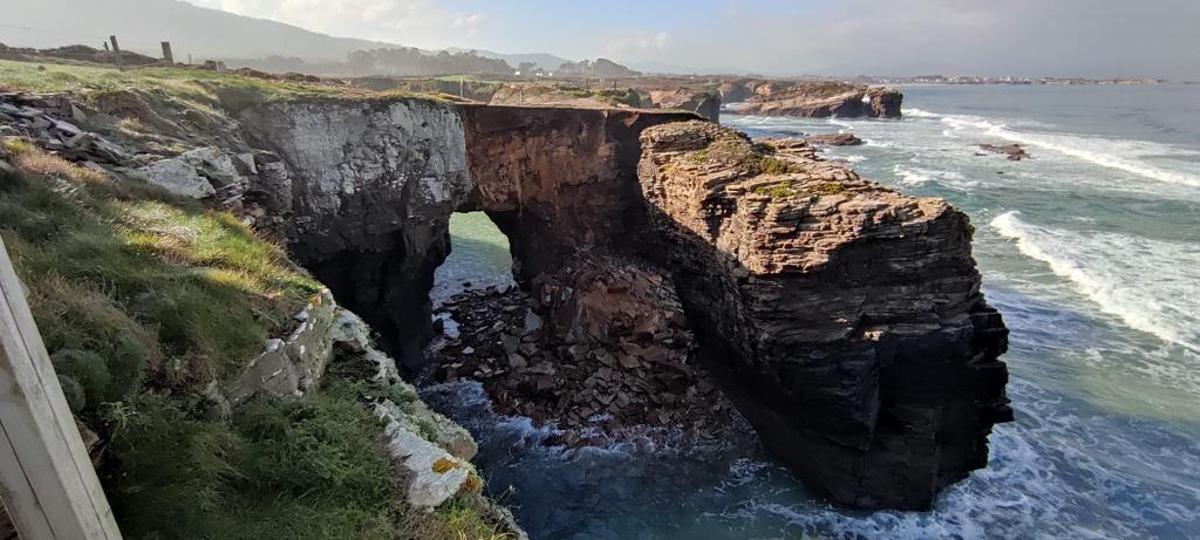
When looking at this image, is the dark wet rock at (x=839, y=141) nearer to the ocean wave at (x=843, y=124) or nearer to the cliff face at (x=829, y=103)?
the ocean wave at (x=843, y=124)

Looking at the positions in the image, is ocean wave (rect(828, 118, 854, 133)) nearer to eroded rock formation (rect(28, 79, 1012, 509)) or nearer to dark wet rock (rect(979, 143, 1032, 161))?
dark wet rock (rect(979, 143, 1032, 161))

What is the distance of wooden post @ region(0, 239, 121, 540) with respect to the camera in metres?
3.30

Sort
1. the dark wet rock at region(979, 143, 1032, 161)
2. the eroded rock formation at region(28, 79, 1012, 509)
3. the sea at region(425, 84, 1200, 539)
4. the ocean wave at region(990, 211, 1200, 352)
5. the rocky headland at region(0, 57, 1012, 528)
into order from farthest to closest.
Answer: the dark wet rock at region(979, 143, 1032, 161), the ocean wave at region(990, 211, 1200, 352), the sea at region(425, 84, 1200, 539), the eroded rock formation at region(28, 79, 1012, 509), the rocky headland at region(0, 57, 1012, 528)

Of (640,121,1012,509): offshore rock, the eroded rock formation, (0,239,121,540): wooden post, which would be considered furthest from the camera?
the eroded rock formation

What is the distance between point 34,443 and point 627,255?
879 inches

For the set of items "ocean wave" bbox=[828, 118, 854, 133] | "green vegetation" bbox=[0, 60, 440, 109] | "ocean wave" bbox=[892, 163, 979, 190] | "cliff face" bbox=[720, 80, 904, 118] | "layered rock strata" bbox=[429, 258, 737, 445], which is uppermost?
"green vegetation" bbox=[0, 60, 440, 109]

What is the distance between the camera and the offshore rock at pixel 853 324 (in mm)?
13430

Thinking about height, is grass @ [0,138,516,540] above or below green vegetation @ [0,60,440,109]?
below

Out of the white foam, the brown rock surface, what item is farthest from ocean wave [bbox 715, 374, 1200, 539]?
the white foam

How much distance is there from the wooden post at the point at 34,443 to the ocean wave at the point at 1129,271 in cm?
2941

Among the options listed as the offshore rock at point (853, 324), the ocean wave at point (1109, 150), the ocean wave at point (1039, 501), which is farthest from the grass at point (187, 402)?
the ocean wave at point (1109, 150)

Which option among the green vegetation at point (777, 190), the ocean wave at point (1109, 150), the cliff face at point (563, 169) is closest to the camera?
the green vegetation at point (777, 190)

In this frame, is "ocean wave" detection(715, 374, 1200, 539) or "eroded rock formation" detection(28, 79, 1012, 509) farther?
"ocean wave" detection(715, 374, 1200, 539)

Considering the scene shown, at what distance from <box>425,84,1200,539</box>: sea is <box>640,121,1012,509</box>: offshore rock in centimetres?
122
